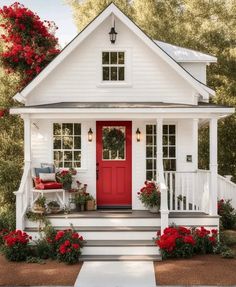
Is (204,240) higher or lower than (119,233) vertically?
lower

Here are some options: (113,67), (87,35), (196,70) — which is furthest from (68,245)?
(196,70)

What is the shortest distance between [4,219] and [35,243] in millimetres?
Result: 1930

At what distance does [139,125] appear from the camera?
13.8 m

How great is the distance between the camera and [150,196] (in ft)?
41.1

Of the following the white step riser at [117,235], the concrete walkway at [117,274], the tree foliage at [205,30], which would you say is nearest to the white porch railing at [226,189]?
the white step riser at [117,235]

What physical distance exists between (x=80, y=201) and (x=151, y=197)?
78.9 inches

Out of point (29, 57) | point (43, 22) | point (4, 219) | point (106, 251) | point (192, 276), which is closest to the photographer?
point (192, 276)

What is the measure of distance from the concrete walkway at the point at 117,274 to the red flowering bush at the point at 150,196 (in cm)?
218

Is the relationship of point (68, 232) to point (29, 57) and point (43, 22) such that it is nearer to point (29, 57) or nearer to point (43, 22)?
point (29, 57)

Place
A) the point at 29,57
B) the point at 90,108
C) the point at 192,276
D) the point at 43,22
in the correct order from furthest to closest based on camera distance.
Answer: the point at 43,22 → the point at 29,57 → the point at 90,108 → the point at 192,276

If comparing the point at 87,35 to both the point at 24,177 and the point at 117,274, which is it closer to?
the point at 24,177

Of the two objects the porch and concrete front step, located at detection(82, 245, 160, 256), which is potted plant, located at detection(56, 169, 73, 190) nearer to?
the porch

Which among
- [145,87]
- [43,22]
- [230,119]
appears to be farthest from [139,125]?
[230,119]

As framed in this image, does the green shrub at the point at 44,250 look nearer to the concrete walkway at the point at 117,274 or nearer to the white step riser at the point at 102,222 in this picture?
the white step riser at the point at 102,222
